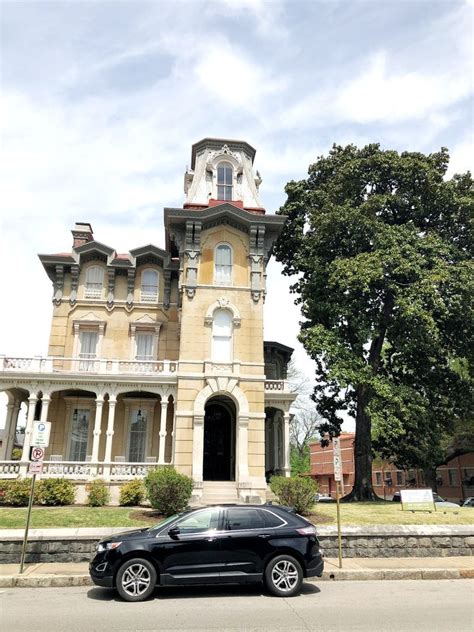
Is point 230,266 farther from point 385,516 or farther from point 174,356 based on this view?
point 385,516

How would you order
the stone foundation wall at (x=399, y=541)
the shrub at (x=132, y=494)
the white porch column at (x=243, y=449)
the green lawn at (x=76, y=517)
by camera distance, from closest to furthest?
1. the stone foundation wall at (x=399, y=541)
2. the green lawn at (x=76, y=517)
3. the shrub at (x=132, y=494)
4. the white porch column at (x=243, y=449)

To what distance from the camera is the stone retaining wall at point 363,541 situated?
1121 centimetres

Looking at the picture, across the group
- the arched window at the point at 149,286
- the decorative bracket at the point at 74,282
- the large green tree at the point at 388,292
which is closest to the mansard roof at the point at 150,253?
the arched window at the point at 149,286

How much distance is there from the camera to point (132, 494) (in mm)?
20516

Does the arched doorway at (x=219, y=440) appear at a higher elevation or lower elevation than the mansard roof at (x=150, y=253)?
lower

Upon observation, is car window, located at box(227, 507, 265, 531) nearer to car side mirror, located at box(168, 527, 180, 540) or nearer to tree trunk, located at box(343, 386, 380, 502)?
car side mirror, located at box(168, 527, 180, 540)

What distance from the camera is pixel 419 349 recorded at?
2475cm

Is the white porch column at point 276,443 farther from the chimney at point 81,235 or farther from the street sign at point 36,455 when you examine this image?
the street sign at point 36,455

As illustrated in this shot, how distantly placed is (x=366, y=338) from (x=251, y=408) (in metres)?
7.13

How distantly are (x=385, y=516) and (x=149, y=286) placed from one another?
17.6 metres

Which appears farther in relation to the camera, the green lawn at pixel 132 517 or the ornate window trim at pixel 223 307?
the ornate window trim at pixel 223 307

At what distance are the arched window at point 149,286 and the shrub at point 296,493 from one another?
1464 cm

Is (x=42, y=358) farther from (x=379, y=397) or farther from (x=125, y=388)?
(x=379, y=397)

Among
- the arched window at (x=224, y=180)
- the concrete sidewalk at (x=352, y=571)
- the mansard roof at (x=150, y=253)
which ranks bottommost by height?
the concrete sidewalk at (x=352, y=571)
